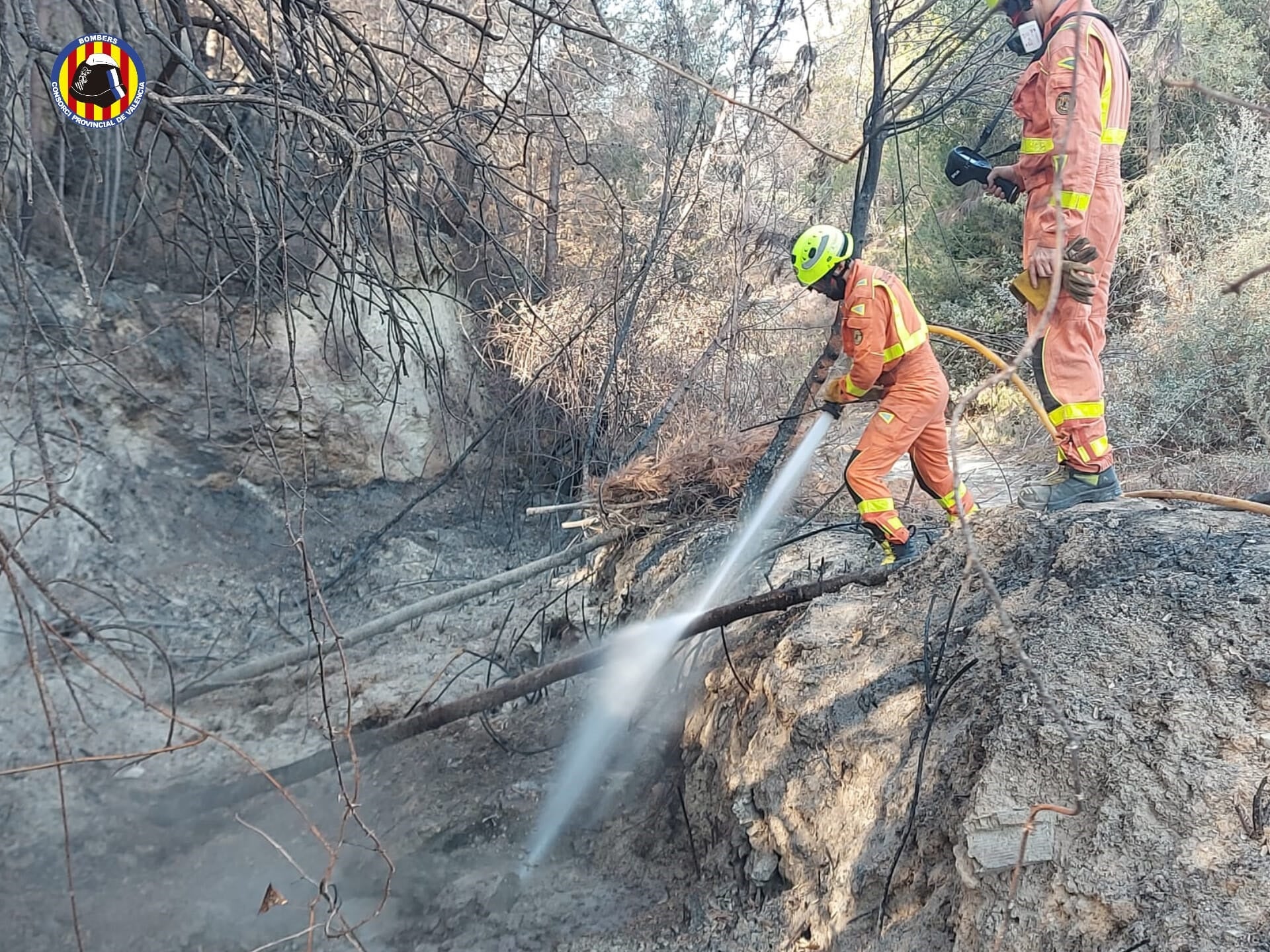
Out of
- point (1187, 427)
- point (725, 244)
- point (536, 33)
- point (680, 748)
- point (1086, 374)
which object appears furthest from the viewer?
point (725, 244)

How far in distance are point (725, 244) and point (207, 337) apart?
15.8ft

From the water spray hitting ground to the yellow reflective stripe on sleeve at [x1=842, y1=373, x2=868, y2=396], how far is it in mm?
252

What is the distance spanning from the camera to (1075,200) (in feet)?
10.8

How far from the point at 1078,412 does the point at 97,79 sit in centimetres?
370

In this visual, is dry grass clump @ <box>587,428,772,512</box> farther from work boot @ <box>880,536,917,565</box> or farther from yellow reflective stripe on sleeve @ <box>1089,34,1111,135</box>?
yellow reflective stripe on sleeve @ <box>1089,34,1111,135</box>

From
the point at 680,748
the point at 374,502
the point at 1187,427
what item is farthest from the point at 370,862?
the point at 1187,427

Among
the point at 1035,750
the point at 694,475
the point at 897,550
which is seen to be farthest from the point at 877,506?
the point at 1035,750

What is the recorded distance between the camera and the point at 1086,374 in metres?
3.44

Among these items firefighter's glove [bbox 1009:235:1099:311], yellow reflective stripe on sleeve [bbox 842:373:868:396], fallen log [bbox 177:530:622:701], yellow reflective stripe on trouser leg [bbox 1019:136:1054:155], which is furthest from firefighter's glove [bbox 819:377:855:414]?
fallen log [bbox 177:530:622:701]

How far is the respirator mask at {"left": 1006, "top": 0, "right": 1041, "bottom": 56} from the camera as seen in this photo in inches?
139

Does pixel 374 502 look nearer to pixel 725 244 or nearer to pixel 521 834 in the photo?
pixel 725 244

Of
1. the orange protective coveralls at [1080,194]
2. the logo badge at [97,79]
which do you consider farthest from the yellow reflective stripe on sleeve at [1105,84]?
the logo badge at [97,79]

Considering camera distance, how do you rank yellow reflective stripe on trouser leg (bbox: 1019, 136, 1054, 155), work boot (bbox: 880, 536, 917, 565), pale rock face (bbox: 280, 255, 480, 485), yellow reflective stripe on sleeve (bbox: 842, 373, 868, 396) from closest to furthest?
yellow reflective stripe on trouser leg (bbox: 1019, 136, 1054, 155), work boot (bbox: 880, 536, 917, 565), yellow reflective stripe on sleeve (bbox: 842, 373, 868, 396), pale rock face (bbox: 280, 255, 480, 485)

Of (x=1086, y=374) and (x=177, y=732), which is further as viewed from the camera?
(x=177, y=732)
